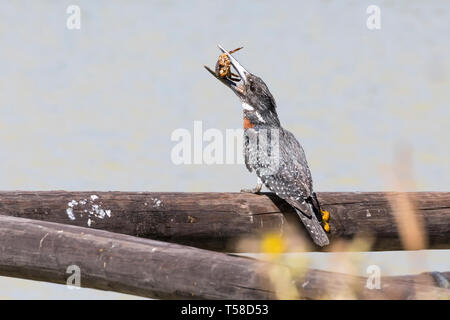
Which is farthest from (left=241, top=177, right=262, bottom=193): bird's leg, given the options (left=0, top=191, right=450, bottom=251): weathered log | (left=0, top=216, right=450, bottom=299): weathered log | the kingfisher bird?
(left=0, top=216, right=450, bottom=299): weathered log

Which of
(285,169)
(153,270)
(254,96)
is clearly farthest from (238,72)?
(153,270)

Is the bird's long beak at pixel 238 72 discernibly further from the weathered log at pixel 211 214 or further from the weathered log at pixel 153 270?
the weathered log at pixel 153 270

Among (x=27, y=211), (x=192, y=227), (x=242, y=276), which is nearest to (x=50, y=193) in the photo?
(x=27, y=211)

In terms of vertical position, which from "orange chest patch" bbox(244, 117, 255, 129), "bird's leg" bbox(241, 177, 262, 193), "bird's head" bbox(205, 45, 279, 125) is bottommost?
"bird's leg" bbox(241, 177, 262, 193)

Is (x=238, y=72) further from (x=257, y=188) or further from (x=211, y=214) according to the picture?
(x=211, y=214)

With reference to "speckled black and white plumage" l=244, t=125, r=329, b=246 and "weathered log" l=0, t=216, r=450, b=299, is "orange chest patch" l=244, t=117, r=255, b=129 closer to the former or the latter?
"speckled black and white plumage" l=244, t=125, r=329, b=246

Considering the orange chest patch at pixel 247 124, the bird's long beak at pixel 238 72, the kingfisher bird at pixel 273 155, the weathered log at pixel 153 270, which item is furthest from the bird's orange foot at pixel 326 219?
the bird's long beak at pixel 238 72
